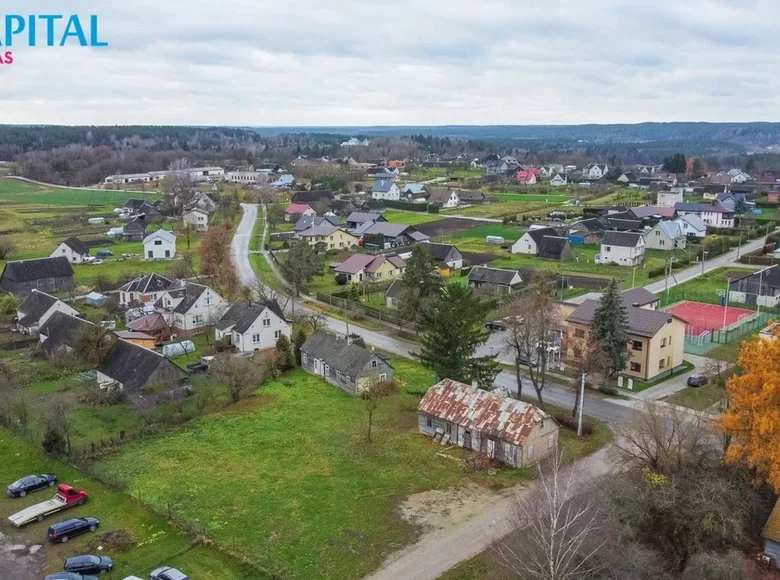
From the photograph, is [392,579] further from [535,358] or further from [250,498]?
[535,358]

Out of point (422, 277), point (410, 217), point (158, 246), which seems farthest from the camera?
point (410, 217)

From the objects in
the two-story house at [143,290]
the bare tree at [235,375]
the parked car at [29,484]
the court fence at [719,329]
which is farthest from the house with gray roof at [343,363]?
the court fence at [719,329]

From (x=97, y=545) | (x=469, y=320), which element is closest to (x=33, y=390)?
(x=97, y=545)

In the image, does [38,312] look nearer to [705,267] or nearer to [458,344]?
[458,344]

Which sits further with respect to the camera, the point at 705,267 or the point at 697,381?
the point at 705,267

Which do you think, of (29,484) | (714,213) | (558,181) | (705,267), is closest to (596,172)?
(558,181)

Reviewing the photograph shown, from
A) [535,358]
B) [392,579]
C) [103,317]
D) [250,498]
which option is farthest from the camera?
[103,317]

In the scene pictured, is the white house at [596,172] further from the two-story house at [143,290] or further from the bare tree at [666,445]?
the bare tree at [666,445]
